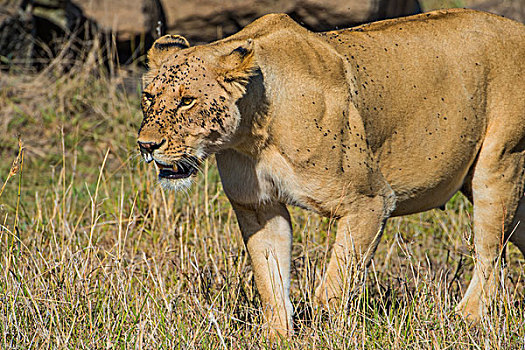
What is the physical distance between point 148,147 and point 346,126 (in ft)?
2.75

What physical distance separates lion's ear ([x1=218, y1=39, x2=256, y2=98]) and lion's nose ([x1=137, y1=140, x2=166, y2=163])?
34cm

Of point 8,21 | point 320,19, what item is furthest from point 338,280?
point 8,21

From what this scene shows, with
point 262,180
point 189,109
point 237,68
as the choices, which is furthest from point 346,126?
point 189,109

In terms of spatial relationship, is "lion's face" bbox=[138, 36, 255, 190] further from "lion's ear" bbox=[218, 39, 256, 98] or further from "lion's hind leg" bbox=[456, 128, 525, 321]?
"lion's hind leg" bbox=[456, 128, 525, 321]

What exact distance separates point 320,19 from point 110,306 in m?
4.13

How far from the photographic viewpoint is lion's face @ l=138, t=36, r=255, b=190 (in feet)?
9.97

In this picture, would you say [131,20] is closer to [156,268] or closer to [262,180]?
[156,268]

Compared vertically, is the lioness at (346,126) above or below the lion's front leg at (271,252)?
above

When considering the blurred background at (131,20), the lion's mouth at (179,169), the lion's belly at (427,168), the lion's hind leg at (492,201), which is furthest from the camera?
the blurred background at (131,20)

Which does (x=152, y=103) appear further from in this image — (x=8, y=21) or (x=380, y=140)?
(x=8, y=21)

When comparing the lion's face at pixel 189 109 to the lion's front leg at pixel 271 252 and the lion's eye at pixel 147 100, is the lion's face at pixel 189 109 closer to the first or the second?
the lion's eye at pixel 147 100

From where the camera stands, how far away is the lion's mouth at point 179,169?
314cm

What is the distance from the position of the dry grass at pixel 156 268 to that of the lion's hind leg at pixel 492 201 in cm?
10

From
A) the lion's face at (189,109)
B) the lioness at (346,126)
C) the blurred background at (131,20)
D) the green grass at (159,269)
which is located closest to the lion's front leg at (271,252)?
the lioness at (346,126)
